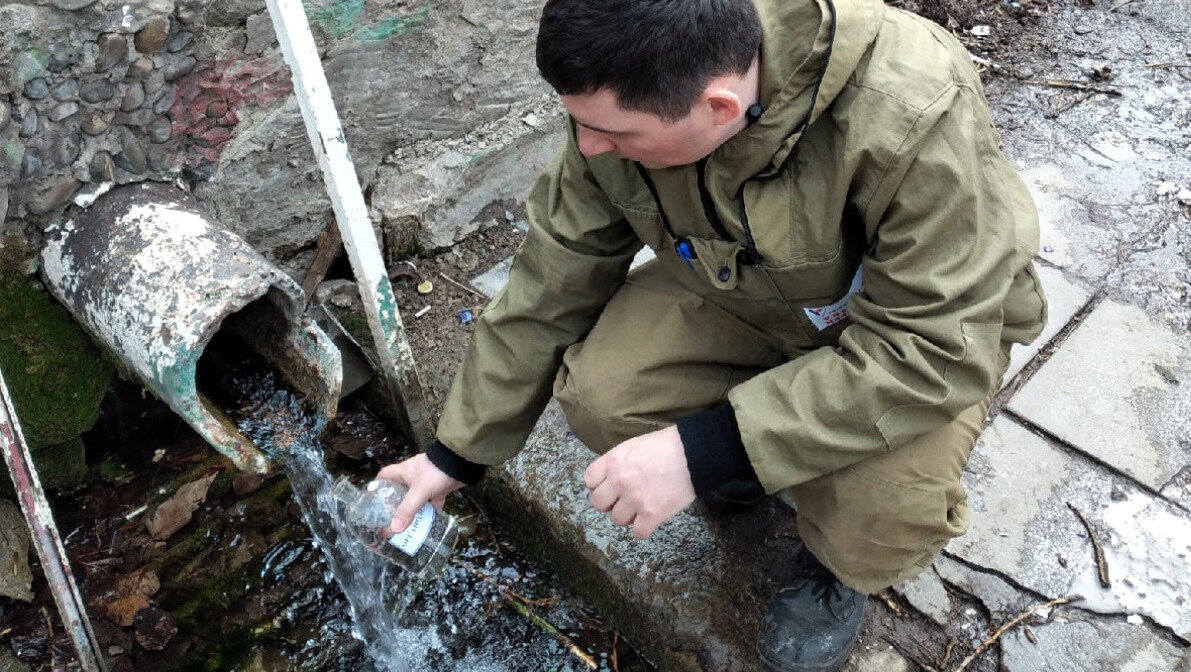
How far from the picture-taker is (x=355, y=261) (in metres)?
2.34

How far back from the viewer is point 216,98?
2441 mm

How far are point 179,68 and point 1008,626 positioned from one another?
2.25 m

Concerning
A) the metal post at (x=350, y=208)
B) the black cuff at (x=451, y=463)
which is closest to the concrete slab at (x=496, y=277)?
the metal post at (x=350, y=208)

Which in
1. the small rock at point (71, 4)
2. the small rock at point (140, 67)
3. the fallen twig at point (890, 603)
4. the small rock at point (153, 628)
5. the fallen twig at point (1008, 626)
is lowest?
the fallen twig at point (1008, 626)

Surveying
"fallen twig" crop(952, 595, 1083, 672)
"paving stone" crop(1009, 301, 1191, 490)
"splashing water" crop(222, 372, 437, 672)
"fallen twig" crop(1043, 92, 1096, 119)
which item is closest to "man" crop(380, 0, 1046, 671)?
"fallen twig" crop(952, 595, 1083, 672)

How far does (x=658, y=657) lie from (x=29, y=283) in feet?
5.60

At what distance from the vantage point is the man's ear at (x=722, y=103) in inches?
58.9

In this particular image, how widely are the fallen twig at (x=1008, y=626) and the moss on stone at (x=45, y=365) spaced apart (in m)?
2.14

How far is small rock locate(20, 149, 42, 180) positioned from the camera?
221 centimetres

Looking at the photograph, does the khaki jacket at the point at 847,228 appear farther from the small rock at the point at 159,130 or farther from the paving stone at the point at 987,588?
the small rock at the point at 159,130

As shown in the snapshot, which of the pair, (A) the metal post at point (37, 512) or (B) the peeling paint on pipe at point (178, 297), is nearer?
(A) the metal post at point (37, 512)

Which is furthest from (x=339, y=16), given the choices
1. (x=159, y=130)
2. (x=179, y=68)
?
(x=159, y=130)

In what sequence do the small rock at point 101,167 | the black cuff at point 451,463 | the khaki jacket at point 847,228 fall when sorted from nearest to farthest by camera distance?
the khaki jacket at point 847,228 → the black cuff at point 451,463 → the small rock at point 101,167

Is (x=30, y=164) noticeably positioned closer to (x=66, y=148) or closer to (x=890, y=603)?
(x=66, y=148)
